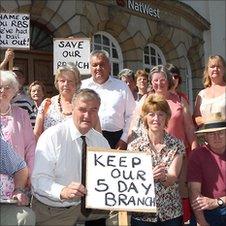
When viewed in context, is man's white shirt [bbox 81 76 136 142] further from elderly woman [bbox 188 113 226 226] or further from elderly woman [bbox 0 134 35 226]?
elderly woman [bbox 0 134 35 226]

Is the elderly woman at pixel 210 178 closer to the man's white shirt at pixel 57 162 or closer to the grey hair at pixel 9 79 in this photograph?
the man's white shirt at pixel 57 162

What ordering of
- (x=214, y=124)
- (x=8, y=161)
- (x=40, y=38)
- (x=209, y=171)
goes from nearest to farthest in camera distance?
(x=8, y=161), (x=209, y=171), (x=214, y=124), (x=40, y=38)

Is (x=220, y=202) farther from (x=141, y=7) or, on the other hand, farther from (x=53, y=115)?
(x=141, y=7)

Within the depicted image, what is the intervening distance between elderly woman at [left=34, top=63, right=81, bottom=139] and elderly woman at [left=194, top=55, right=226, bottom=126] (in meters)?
1.49

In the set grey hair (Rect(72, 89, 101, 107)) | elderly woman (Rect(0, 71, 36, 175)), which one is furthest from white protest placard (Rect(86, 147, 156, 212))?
elderly woman (Rect(0, 71, 36, 175))

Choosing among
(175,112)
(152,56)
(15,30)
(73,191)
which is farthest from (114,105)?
(152,56)

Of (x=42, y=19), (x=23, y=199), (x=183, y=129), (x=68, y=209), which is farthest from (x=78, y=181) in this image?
(x=42, y=19)

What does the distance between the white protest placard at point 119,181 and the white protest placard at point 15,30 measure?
3.43m

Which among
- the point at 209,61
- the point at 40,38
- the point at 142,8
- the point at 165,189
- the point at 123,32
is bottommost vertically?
the point at 165,189

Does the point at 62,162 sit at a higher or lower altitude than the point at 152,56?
lower

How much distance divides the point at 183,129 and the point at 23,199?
89.4 inches

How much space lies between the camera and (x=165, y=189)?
4.89m

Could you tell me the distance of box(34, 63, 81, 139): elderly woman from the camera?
5516 mm

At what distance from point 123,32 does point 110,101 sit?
9360 mm
